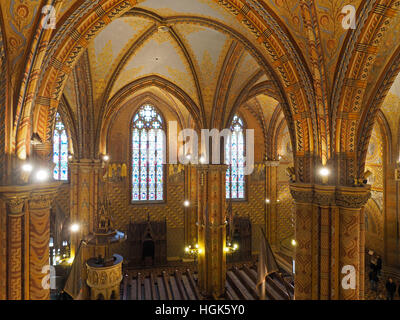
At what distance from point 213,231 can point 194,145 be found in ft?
20.8

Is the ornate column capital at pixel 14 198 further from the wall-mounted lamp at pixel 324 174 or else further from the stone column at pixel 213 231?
the stone column at pixel 213 231

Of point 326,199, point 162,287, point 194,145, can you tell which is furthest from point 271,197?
point 326,199

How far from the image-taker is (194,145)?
16.7m

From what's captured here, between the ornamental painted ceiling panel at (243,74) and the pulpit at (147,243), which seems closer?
the ornamental painted ceiling panel at (243,74)

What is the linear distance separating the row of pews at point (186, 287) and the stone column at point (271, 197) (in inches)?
151

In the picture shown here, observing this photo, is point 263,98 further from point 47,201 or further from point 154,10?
point 47,201

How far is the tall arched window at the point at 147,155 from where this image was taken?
17016mm

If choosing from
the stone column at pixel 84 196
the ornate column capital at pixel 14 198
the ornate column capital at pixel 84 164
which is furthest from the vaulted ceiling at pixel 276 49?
the stone column at pixel 84 196

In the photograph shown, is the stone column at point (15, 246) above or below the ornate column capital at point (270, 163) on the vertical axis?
below

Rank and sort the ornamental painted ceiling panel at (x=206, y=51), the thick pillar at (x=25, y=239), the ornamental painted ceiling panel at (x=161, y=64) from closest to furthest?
1. the thick pillar at (x=25, y=239)
2. the ornamental painted ceiling panel at (x=206, y=51)
3. the ornamental painted ceiling panel at (x=161, y=64)

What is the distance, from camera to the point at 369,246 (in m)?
15.2

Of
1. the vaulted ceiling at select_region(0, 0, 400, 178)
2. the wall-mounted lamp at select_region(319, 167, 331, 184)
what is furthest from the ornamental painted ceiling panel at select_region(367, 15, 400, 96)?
the wall-mounted lamp at select_region(319, 167, 331, 184)

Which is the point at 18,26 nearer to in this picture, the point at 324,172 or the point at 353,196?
the point at 324,172
